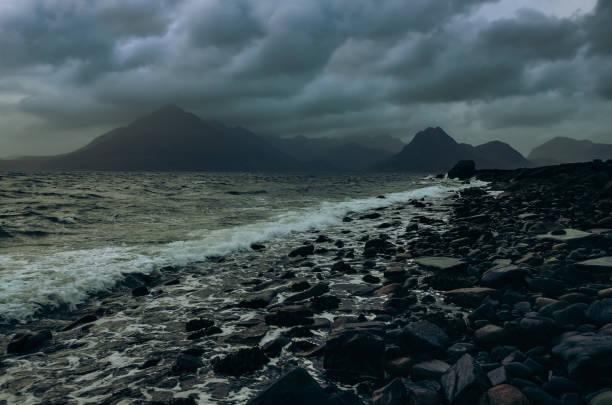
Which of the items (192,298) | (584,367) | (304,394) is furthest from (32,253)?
(584,367)

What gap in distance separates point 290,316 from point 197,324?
5.07ft

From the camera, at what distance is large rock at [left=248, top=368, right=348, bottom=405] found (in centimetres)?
318

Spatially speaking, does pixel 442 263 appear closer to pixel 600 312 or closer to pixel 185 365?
pixel 600 312

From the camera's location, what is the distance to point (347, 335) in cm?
447

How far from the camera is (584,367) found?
11.0 ft

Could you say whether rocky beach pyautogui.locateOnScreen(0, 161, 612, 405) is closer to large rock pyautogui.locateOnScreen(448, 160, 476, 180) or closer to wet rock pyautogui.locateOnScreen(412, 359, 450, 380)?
wet rock pyautogui.locateOnScreen(412, 359, 450, 380)

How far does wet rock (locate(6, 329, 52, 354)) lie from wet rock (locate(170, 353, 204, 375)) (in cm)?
263

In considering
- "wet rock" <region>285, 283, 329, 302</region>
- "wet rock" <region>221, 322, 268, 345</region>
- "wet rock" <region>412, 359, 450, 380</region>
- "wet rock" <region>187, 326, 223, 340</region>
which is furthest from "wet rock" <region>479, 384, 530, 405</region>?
"wet rock" <region>285, 283, 329, 302</region>

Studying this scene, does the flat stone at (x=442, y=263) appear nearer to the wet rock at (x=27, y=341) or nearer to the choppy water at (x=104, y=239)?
the choppy water at (x=104, y=239)

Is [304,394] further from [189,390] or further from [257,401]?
[189,390]

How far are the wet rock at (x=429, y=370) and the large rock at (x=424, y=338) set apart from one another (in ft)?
0.93

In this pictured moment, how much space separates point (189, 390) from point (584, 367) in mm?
4122

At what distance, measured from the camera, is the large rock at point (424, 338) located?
14.1 ft

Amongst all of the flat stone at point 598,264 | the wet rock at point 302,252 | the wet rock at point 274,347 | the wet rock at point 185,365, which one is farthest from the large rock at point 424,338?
the wet rock at point 302,252
